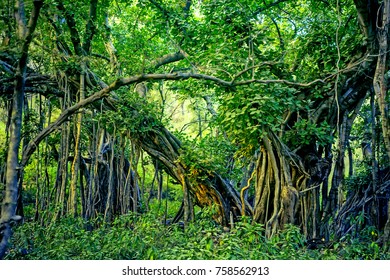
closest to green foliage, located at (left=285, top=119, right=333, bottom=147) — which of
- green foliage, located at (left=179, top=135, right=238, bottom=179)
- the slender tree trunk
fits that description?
green foliage, located at (left=179, top=135, right=238, bottom=179)

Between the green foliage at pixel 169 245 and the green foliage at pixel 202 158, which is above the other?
the green foliage at pixel 202 158

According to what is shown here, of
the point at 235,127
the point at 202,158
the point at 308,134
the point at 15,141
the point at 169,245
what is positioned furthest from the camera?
the point at 202,158

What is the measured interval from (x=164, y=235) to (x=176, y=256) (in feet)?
3.53

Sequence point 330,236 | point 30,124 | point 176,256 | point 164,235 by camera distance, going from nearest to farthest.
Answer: point 176,256 < point 164,235 < point 330,236 < point 30,124

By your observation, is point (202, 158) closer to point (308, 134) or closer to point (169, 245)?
point (308, 134)

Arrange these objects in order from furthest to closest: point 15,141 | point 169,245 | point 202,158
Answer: point 202,158 < point 169,245 < point 15,141


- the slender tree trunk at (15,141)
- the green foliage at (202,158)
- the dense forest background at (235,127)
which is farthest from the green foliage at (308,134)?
the slender tree trunk at (15,141)

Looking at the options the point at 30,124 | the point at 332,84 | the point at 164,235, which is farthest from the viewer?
the point at 30,124

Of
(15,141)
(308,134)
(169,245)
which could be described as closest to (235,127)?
(308,134)

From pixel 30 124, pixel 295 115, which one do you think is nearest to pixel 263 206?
pixel 295 115

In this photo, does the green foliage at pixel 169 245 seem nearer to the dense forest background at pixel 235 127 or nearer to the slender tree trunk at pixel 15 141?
the dense forest background at pixel 235 127

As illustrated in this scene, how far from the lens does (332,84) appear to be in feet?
17.1

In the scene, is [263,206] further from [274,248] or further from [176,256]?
[176,256]

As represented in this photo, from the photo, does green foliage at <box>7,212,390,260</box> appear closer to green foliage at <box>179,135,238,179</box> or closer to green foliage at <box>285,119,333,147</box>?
green foliage at <box>179,135,238,179</box>
